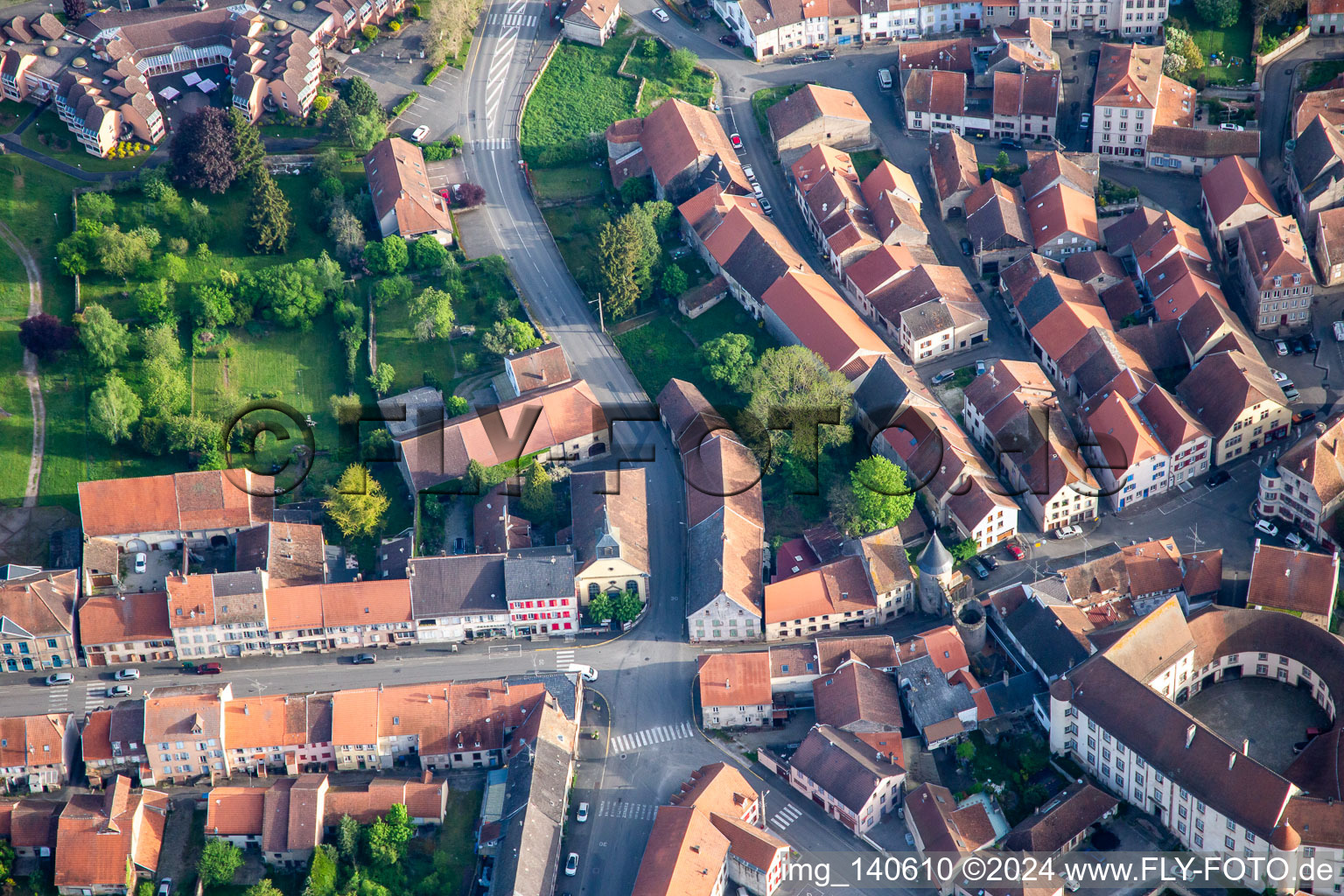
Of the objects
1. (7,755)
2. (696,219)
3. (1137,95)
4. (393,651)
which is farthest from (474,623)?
(1137,95)

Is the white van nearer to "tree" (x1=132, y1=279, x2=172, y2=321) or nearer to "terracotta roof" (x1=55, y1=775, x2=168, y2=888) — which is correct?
"terracotta roof" (x1=55, y1=775, x2=168, y2=888)

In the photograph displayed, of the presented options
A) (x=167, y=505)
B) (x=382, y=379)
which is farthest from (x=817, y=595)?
(x=167, y=505)

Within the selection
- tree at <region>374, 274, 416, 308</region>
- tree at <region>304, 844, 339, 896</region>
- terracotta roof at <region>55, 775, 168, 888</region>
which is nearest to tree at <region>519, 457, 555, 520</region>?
tree at <region>374, 274, 416, 308</region>

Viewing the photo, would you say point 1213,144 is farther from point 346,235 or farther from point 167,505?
point 167,505

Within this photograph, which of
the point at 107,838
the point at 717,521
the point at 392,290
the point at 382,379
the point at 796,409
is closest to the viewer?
the point at 107,838

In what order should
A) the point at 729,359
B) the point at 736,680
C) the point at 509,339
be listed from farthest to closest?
the point at 509,339, the point at 729,359, the point at 736,680

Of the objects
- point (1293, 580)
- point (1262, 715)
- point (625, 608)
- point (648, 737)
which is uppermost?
point (1293, 580)
